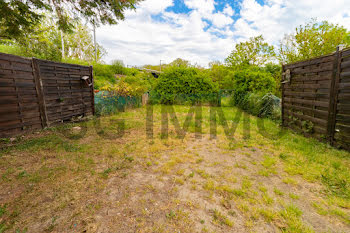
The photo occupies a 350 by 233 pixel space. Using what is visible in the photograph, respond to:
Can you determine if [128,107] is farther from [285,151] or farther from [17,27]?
[285,151]

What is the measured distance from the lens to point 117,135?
4.77m

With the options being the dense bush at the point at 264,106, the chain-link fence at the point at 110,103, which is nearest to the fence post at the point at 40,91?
the chain-link fence at the point at 110,103

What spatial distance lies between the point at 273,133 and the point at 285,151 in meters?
1.53

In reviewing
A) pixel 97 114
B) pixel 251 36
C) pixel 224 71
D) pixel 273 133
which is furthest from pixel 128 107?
pixel 251 36

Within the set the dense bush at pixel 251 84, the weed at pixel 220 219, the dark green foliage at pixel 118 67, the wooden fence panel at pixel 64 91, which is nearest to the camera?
the weed at pixel 220 219

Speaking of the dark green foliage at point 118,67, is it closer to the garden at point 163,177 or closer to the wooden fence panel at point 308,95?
the garden at point 163,177

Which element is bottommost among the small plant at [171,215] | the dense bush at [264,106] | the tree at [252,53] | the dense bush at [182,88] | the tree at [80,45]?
the small plant at [171,215]

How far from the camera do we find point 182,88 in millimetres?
11367

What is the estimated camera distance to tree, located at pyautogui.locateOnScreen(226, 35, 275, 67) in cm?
1902

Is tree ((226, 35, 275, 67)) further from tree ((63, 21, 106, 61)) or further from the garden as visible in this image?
tree ((63, 21, 106, 61))

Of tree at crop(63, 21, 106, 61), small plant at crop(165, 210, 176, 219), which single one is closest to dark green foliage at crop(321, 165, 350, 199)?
small plant at crop(165, 210, 176, 219)

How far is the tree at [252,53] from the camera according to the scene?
19016mm

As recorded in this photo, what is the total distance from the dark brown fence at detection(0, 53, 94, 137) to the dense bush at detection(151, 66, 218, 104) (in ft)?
18.2

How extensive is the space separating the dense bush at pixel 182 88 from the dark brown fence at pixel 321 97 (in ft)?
21.1
